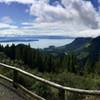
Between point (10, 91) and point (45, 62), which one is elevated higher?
point (10, 91)

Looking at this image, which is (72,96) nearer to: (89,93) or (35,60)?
(89,93)

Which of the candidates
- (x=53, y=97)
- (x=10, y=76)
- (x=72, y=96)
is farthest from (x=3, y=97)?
(x=10, y=76)

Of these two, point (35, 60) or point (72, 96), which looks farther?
point (35, 60)

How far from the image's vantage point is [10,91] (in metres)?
13.7

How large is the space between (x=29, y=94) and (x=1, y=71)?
5.28 meters

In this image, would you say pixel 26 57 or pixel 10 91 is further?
pixel 26 57

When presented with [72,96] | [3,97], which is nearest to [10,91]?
[3,97]

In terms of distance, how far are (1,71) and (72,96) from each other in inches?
283

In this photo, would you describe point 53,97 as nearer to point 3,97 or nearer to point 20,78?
point 3,97

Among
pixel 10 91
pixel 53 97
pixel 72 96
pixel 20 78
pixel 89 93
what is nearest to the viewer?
pixel 89 93

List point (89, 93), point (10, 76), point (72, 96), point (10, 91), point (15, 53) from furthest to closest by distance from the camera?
point (15, 53), point (10, 76), point (10, 91), point (72, 96), point (89, 93)

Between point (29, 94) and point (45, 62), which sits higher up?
point (29, 94)

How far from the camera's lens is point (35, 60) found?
133000mm

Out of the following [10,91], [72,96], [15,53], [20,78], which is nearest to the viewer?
[72,96]
